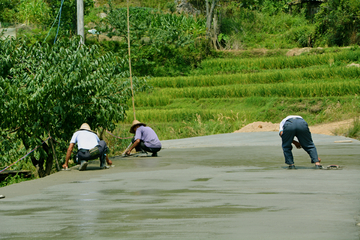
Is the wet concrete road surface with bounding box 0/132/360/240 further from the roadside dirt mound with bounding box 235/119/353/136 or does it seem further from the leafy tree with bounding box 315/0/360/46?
the leafy tree with bounding box 315/0/360/46

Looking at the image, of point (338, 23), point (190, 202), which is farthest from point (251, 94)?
point (190, 202)

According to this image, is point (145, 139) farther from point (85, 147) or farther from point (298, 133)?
point (298, 133)

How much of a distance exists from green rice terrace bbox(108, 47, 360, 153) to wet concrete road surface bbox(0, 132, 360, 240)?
9.34 metres

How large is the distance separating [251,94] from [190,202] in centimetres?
2185

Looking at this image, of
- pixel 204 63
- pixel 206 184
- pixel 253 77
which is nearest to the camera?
pixel 206 184

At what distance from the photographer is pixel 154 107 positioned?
28219 mm

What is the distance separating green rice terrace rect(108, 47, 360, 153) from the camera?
24.1 m

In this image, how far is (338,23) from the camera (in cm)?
3512

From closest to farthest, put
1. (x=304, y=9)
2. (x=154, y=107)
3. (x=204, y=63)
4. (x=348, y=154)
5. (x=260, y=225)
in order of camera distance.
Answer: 1. (x=260, y=225)
2. (x=348, y=154)
3. (x=154, y=107)
4. (x=204, y=63)
5. (x=304, y=9)

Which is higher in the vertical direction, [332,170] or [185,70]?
[185,70]

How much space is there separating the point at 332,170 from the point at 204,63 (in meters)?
25.4

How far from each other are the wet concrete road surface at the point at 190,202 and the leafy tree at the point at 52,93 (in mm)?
1439

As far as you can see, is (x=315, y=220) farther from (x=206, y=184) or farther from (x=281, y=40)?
(x=281, y=40)

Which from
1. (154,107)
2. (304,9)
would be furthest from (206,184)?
(304,9)
